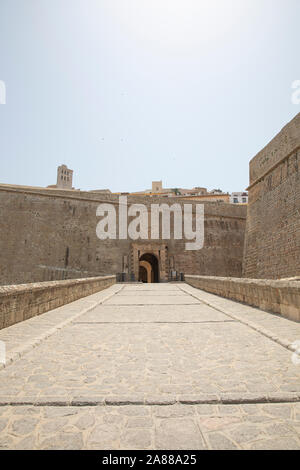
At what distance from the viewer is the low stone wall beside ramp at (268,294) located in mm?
5398

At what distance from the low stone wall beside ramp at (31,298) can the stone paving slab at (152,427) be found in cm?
315

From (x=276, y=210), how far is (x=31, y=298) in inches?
545

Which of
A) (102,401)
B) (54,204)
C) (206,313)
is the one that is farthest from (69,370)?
(54,204)

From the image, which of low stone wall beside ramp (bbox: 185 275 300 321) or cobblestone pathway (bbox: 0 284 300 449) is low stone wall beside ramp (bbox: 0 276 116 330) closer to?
cobblestone pathway (bbox: 0 284 300 449)

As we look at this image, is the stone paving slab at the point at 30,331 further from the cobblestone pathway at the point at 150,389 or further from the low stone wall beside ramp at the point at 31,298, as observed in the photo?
the low stone wall beside ramp at the point at 31,298

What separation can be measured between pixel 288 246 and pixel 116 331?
11936 mm

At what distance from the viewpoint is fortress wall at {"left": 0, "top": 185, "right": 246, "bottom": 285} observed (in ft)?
71.7

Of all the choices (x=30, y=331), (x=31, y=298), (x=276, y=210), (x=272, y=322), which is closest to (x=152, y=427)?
(x=30, y=331)

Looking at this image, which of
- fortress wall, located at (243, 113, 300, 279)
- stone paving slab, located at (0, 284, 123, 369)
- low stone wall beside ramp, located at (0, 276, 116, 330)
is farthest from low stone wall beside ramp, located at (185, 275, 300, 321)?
fortress wall, located at (243, 113, 300, 279)

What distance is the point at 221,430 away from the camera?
6.08ft

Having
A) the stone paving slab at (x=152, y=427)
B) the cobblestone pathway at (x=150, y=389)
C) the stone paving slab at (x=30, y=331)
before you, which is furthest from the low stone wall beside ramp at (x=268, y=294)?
the stone paving slab at (x=30, y=331)

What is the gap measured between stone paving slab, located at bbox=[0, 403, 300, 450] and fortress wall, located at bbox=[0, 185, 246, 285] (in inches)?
833

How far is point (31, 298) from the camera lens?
5945mm

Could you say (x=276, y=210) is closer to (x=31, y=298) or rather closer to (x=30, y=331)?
(x=31, y=298)
